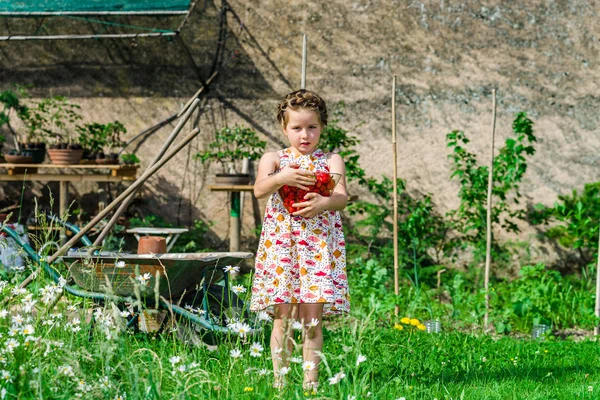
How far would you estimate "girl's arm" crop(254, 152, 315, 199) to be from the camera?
2.81 metres

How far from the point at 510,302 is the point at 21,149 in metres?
4.18

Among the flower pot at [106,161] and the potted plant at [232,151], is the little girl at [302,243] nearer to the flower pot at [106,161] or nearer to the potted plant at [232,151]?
the potted plant at [232,151]

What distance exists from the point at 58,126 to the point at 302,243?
4.17 meters

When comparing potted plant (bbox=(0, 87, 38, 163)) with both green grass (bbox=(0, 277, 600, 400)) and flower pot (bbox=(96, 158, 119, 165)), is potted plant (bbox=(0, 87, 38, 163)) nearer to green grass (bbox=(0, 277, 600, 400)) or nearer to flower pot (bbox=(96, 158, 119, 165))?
flower pot (bbox=(96, 158, 119, 165))

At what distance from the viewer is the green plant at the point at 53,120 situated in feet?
20.8

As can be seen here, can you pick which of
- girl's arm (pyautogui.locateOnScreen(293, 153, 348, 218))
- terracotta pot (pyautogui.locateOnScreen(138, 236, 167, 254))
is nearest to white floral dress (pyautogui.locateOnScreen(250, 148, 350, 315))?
girl's arm (pyautogui.locateOnScreen(293, 153, 348, 218))

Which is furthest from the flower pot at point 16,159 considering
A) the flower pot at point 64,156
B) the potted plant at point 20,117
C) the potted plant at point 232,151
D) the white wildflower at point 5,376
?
the white wildflower at point 5,376

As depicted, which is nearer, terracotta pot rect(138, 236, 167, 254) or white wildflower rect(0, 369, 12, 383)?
white wildflower rect(0, 369, 12, 383)

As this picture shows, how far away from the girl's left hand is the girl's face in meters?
0.25

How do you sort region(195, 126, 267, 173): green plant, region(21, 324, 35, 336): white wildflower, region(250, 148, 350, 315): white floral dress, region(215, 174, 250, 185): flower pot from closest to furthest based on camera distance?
region(21, 324, 35, 336): white wildflower < region(250, 148, 350, 315): white floral dress < region(215, 174, 250, 185): flower pot < region(195, 126, 267, 173): green plant

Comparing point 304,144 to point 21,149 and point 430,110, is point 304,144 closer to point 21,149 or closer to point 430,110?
point 430,110

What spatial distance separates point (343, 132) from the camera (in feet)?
20.3

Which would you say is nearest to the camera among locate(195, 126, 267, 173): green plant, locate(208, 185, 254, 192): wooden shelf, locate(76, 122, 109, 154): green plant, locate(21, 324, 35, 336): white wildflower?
locate(21, 324, 35, 336): white wildflower

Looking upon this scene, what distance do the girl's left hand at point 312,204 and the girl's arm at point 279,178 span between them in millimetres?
41
